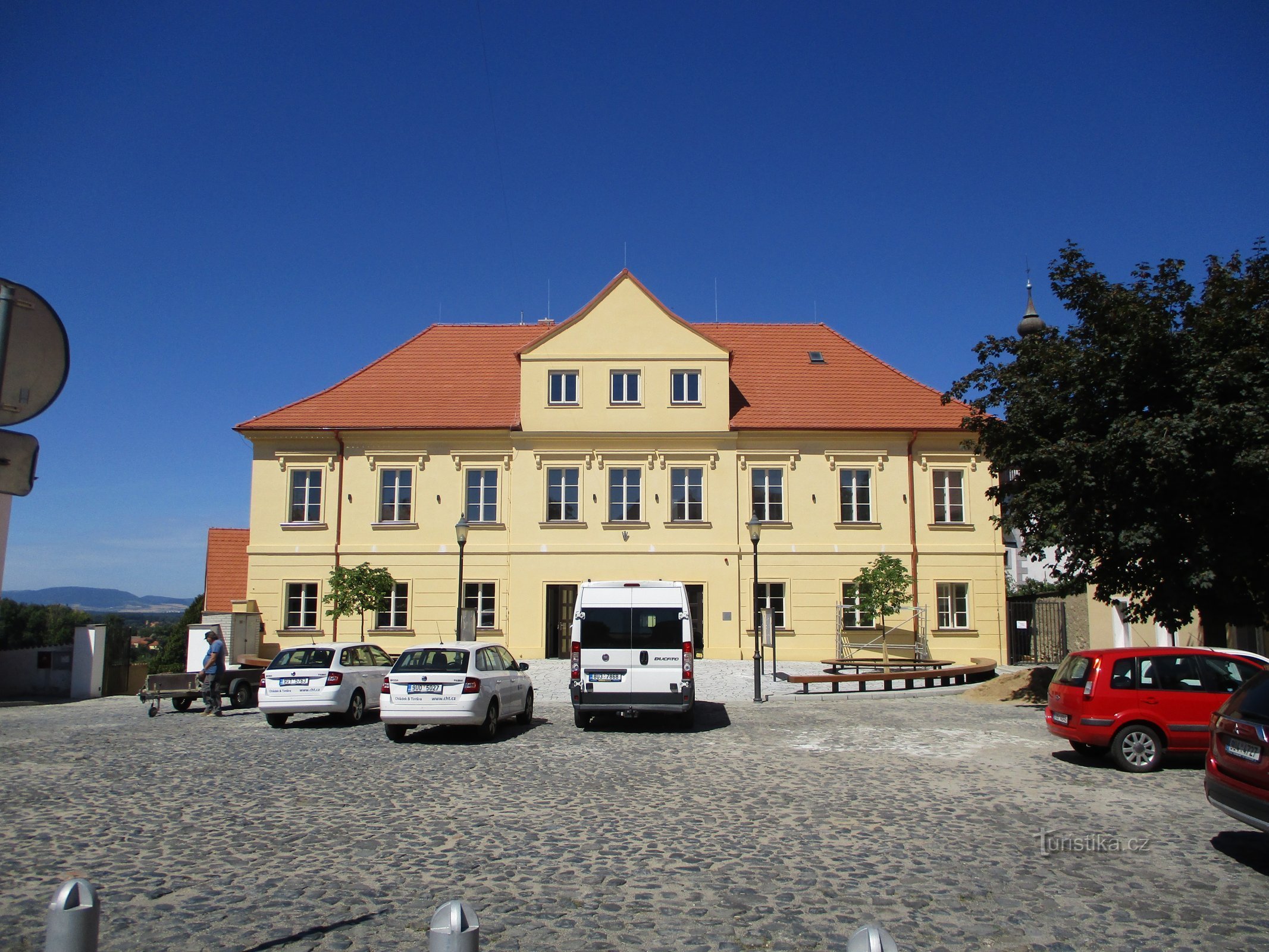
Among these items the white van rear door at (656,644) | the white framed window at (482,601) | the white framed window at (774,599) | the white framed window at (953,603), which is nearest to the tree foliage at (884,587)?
the white framed window at (953,603)

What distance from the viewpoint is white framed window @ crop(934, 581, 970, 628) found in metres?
33.3

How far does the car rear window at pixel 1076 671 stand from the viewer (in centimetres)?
1239

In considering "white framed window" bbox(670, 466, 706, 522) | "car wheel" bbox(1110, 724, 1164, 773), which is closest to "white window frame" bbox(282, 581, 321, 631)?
"white framed window" bbox(670, 466, 706, 522)

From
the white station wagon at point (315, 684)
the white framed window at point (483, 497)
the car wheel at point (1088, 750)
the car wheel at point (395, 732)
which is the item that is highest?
the white framed window at point (483, 497)

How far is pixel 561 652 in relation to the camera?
33938mm

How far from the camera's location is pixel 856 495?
33.7 m

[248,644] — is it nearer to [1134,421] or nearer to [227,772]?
[227,772]

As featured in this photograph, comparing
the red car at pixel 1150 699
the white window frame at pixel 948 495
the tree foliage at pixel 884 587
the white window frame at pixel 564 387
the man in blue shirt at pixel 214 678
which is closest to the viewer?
the red car at pixel 1150 699

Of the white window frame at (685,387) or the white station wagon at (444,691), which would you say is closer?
the white station wagon at (444,691)

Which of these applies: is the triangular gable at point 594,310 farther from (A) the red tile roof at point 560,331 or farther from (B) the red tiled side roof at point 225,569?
(B) the red tiled side roof at point 225,569

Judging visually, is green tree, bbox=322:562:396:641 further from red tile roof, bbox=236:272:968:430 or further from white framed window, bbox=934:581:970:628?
white framed window, bbox=934:581:970:628

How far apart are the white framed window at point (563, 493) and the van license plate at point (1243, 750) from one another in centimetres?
2641

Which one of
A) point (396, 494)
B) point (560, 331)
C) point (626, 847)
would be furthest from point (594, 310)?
point (626, 847)

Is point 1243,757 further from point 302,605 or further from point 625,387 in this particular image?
point 302,605
